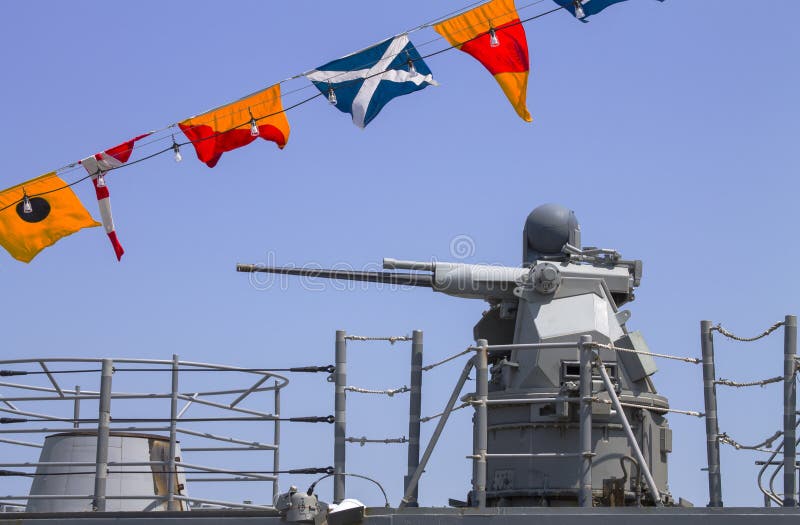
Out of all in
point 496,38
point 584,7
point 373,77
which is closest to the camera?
point 584,7

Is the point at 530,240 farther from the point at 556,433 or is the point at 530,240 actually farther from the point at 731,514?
the point at 731,514

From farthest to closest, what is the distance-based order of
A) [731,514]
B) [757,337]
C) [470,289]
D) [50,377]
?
1. [470,289]
2. [50,377]
3. [757,337]
4. [731,514]

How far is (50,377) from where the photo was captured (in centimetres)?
955

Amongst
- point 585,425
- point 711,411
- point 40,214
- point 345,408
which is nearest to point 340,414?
point 345,408

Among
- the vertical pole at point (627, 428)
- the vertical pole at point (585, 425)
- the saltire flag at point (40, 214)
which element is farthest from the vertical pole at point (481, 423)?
the saltire flag at point (40, 214)

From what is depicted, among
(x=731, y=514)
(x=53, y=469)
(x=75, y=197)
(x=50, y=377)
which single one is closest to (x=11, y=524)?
(x=50, y=377)

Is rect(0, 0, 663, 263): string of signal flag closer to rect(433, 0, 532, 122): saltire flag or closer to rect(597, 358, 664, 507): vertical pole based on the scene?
rect(433, 0, 532, 122): saltire flag

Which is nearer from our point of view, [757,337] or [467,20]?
[757,337]

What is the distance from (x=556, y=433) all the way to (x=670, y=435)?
1144 millimetres

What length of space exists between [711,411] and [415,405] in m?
2.07

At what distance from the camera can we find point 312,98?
1100 centimetres

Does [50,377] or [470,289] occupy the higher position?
[470,289]

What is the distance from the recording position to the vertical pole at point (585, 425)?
8664mm

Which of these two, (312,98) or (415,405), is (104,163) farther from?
(415,405)
